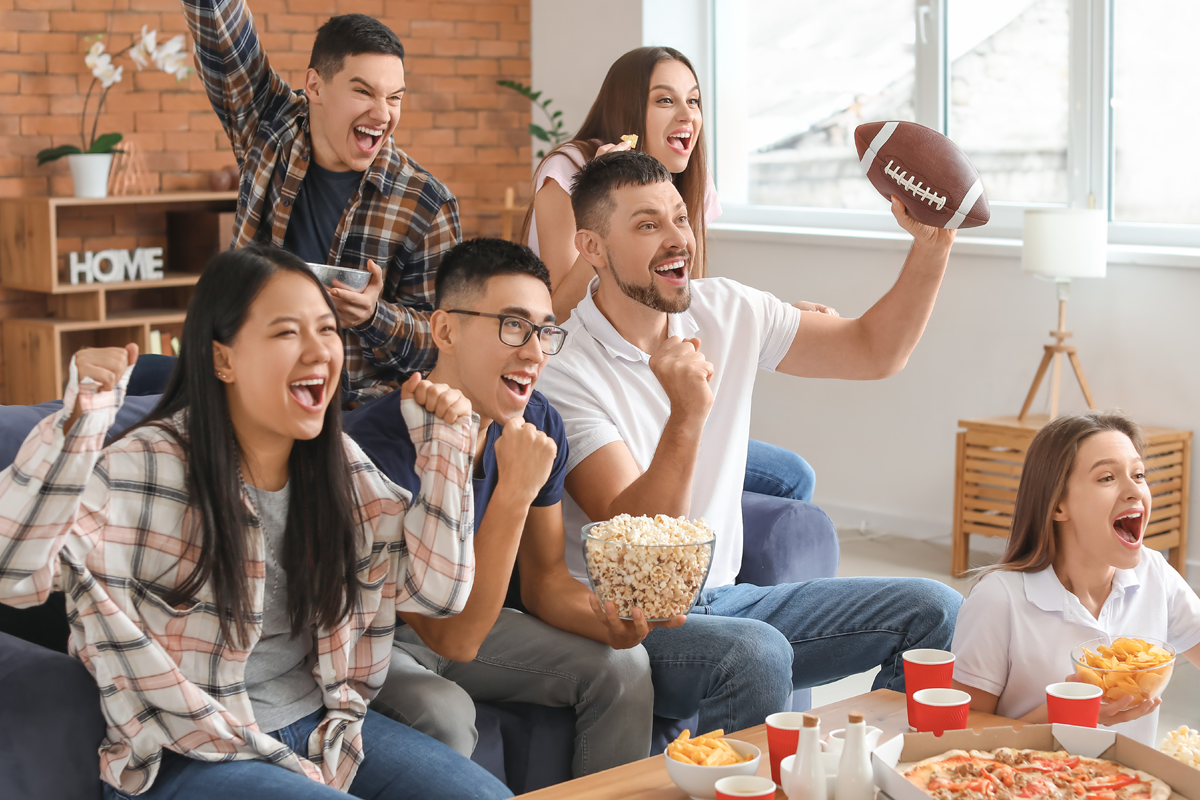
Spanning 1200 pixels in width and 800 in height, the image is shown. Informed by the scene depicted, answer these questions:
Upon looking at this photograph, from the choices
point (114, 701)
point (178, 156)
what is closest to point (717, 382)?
point (114, 701)

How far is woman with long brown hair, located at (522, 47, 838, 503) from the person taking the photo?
2.73 meters

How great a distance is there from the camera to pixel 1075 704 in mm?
1519

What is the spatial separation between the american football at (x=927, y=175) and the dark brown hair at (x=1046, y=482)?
46cm

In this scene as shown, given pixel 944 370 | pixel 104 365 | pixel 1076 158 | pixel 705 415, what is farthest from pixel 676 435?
pixel 1076 158

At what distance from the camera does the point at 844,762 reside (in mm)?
1372

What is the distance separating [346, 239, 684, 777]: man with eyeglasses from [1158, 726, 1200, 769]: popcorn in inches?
28.4

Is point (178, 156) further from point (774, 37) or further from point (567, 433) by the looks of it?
point (567, 433)

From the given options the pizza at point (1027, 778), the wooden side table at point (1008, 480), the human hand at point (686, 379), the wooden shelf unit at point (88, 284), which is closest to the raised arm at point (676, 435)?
the human hand at point (686, 379)

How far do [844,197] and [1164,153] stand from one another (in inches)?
49.3

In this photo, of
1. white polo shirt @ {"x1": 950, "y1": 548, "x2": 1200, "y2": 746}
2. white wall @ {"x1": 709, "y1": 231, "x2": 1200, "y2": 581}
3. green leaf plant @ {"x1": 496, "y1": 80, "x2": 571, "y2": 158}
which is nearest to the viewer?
white polo shirt @ {"x1": 950, "y1": 548, "x2": 1200, "y2": 746}

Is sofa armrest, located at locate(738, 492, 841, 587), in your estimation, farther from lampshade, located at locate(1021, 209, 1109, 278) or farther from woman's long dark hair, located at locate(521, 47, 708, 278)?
lampshade, located at locate(1021, 209, 1109, 278)

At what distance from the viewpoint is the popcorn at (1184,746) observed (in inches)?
64.4

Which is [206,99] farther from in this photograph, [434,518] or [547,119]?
[434,518]

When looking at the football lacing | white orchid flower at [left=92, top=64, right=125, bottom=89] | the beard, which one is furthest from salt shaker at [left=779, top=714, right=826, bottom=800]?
white orchid flower at [left=92, top=64, right=125, bottom=89]
